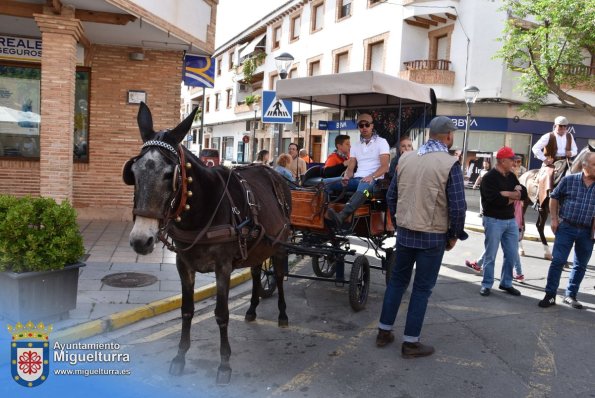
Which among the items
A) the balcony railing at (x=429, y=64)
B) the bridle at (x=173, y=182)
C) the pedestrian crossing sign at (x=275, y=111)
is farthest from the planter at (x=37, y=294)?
the balcony railing at (x=429, y=64)

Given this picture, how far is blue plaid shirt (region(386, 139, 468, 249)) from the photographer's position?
429 cm

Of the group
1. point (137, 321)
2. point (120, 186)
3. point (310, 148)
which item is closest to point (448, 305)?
point (137, 321)

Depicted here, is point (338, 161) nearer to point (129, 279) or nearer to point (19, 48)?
point (129, 279)

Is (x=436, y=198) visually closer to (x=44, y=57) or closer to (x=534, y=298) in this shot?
(x=534, y=298)

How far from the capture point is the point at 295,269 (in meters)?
7.97

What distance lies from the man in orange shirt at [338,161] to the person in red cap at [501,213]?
1.98 metres

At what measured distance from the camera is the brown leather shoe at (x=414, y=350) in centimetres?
446

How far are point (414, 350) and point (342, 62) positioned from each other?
2430 cm

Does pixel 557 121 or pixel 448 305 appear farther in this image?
pixel 557 121

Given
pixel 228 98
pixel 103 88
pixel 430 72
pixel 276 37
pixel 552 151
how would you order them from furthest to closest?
pixel 228 98, pixel 276 37, pixel 430 72, pixel 103 88, pixel 552 151

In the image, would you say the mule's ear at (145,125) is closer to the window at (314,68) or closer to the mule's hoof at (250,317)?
the mule's hoof at (250,317)

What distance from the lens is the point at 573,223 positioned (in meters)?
6.02

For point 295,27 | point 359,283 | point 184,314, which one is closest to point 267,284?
point 359,283

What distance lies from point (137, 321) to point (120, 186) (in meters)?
6.52
